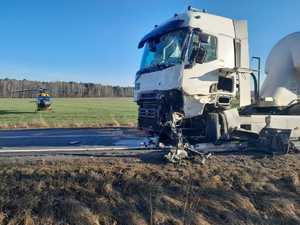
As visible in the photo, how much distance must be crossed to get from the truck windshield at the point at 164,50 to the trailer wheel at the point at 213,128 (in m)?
1.56

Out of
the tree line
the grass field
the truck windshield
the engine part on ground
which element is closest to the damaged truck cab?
the truck windshield

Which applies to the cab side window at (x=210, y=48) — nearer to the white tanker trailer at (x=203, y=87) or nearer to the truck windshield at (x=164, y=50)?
the white tanker trailer at (x=203, y=87)

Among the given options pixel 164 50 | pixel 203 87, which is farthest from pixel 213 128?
pixel 164 50

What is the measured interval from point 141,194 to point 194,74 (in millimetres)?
4214

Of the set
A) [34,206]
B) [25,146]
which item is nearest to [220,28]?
[25,146]

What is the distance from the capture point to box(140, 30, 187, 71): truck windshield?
951cm

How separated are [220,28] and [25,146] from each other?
6062mm

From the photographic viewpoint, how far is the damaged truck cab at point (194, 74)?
30.2 ft

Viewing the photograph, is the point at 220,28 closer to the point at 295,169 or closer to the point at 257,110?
the point at 257,110

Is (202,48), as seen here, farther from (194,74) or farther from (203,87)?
(203,87)

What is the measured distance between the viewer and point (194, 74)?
9.21m

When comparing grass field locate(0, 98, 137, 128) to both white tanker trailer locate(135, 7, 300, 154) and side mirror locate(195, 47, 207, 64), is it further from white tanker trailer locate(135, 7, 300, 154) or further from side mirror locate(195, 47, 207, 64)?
side mirror locate(195, 47, 207, 64)

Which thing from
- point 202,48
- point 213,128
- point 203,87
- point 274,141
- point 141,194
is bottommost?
point 141,194

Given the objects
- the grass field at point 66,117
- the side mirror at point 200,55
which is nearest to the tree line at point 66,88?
the grass field at point 66,117
